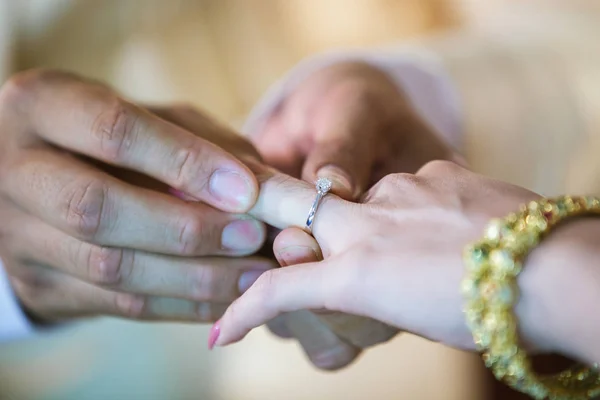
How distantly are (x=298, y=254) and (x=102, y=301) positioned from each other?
0.85 ft

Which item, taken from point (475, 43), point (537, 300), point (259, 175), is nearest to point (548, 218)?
point (537, 300)

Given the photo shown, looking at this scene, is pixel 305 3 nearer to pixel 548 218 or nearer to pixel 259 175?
pixel 259 175

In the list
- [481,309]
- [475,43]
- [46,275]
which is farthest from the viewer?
[475,43]

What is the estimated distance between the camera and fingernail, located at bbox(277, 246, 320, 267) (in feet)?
1.60

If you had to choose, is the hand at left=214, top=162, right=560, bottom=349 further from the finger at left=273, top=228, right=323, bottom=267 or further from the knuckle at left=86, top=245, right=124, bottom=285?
the knuckle at left=86, top=245, right=124, bottom=285

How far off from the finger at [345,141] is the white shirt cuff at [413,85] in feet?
0.39

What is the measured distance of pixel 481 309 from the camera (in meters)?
0.37

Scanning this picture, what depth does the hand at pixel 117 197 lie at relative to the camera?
20.2 inches

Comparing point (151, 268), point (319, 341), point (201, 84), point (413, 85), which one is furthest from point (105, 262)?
point (201, 84)

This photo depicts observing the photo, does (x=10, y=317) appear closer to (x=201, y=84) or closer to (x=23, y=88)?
(x=23, y=88)

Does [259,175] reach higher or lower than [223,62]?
lower

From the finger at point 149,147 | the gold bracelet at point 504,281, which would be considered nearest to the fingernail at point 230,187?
the finger at point 149,147

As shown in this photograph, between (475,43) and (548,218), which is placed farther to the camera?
(475,43)

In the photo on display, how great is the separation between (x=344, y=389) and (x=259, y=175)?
645mm
